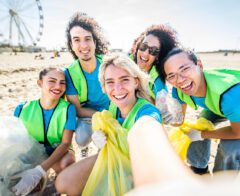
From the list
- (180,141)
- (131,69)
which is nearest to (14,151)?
(131,69)

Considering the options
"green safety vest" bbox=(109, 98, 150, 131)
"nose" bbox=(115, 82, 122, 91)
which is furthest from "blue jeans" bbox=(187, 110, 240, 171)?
"nose" bbox=(115, 82, 122, 91)

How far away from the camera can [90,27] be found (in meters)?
3.07

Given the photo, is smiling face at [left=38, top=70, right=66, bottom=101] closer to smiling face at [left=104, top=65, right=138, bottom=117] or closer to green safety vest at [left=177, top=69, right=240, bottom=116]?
smiling face at [left=104, top=65, right=138, bottom=117]

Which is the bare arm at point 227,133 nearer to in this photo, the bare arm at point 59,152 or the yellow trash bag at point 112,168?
the yellow trash bag at point 112,168

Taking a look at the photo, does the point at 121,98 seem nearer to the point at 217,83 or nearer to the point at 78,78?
the point at 217,83

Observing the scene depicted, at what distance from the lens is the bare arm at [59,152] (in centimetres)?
235

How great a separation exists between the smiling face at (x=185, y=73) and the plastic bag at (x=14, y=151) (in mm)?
1608

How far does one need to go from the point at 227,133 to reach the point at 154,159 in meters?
1.45

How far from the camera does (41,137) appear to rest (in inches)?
102

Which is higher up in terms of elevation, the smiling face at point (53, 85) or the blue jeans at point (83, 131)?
the smiling face at point (53, 85)

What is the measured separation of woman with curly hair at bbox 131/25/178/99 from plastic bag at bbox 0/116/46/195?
145 cm

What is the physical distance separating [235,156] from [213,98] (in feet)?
2.02

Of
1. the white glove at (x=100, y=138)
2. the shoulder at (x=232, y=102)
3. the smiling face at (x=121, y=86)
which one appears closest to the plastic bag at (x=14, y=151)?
the white glove at (x=100, y=138)

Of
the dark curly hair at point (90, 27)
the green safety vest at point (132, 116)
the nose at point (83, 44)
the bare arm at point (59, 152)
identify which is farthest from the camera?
the dark curly hair at point (90, 27)
